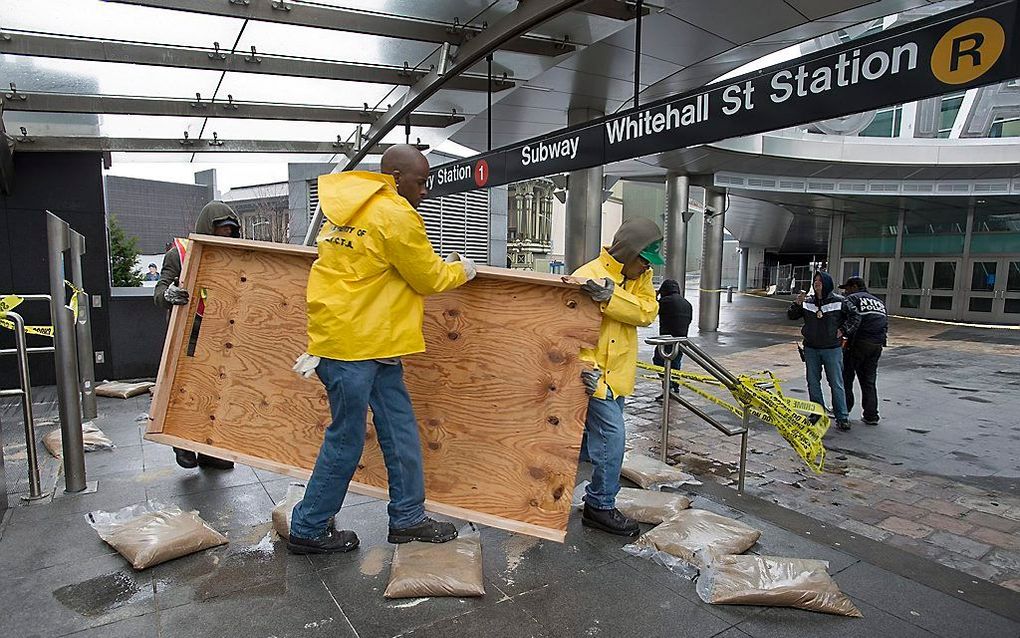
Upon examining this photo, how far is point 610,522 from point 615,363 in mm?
896

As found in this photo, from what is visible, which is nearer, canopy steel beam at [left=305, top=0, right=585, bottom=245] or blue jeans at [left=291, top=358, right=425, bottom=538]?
blue jeans at [left=291, top=358, right=425, bottom=538]

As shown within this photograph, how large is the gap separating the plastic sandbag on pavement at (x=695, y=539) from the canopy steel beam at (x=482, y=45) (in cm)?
255

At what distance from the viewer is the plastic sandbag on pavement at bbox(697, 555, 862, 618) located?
260 centimetres

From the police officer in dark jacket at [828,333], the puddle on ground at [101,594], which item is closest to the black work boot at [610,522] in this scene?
the puddle on ground at [101,594]

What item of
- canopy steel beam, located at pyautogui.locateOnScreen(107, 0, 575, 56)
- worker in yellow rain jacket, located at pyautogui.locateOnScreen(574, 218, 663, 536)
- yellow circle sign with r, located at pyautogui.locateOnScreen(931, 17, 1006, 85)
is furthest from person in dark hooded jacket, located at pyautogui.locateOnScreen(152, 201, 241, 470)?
yellow circle sign with r, located at pyautogui.locateOnScreen(931, 17, 1006, 85)

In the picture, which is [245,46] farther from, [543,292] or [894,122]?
[894,122]

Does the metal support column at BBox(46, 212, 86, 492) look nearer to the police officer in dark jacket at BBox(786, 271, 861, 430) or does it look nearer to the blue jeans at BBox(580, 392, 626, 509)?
the blue jeans at BBox(580, 392, 626, 509)

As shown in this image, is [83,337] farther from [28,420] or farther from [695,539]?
[695,539]

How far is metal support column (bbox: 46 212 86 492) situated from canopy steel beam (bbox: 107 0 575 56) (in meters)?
1.65

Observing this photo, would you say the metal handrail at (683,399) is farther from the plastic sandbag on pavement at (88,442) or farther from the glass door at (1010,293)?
the glass door at (1010,293)

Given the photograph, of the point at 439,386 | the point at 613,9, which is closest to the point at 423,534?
the point at 439,386

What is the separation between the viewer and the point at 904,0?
4934 millimetres

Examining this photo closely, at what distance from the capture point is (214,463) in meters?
4.37

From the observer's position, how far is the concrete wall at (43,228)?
24.9 feet
